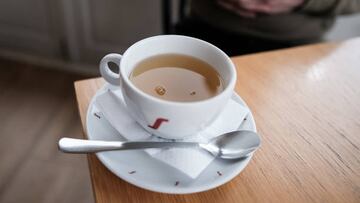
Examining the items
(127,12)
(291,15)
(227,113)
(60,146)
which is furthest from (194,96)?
(127,12)

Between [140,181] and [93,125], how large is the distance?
126 millimetres

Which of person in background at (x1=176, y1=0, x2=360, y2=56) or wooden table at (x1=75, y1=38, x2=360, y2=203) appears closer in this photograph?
wooden table at (x1=75, y1=38, x2=360, y2=203)

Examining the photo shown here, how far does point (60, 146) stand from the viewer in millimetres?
518

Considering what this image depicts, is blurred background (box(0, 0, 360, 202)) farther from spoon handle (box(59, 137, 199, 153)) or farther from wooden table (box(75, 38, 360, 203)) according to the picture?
spoon handle (box(59, 137, 199, 153))

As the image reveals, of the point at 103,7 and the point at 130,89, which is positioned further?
the point at 103,7

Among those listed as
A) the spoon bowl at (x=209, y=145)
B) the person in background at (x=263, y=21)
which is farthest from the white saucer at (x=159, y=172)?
the person in background at (x=263, y=21)

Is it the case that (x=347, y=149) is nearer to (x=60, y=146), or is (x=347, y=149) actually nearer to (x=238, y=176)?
(x=238, y=176)

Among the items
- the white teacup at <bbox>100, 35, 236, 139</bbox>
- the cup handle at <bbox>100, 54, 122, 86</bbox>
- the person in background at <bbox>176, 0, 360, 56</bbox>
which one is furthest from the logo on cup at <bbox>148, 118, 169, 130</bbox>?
the person in background at <bbox>176, 0, 360, 56</bbox>

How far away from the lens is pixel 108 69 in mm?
582

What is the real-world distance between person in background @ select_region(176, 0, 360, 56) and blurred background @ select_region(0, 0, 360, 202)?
0.08 meters

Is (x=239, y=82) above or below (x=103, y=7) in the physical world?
above

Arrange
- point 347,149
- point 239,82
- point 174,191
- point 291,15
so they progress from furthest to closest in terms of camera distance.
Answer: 1. point 291,15
2. point 239,82
3. point 347,149
4. point 174,191

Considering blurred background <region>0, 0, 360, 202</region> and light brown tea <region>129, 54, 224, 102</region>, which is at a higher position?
light brown tea <region>129, 54, 224, 102</region>

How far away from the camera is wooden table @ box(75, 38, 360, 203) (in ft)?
1.72
